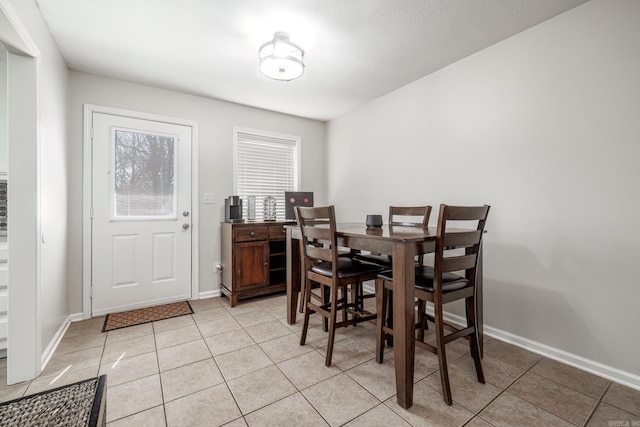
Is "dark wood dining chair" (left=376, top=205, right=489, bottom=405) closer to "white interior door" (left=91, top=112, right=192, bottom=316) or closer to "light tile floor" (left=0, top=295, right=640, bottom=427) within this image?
"light tile floor" (left=0, top=295, right=640, bottom=427)

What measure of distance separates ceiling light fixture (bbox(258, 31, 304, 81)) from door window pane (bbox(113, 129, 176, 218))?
1.58 meters

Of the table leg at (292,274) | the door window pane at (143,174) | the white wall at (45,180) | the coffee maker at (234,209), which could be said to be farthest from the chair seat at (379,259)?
the white wall at (45,180)

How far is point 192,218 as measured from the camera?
10.7ft

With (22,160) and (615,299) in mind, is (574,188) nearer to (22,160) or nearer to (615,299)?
(615,299)

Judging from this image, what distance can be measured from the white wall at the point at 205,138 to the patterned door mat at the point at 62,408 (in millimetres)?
1967

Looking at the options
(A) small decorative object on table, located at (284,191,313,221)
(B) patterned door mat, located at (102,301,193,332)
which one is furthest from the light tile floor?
(A) small decorative object on table, located at (284,191,313,221)

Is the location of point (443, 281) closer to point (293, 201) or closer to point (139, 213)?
point (293, 201)

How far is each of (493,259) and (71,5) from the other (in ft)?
12.0

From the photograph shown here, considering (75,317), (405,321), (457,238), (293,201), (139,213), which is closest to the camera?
(405,321)

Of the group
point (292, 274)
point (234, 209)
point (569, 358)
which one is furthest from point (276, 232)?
point (569, 358)

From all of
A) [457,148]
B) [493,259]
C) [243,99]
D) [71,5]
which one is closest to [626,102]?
[457,148]

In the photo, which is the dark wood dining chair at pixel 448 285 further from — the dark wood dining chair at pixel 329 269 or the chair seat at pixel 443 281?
the dark wood dining chair at pixel 329 269

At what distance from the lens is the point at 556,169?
6.50 feet

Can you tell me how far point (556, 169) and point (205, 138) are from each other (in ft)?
11.3
